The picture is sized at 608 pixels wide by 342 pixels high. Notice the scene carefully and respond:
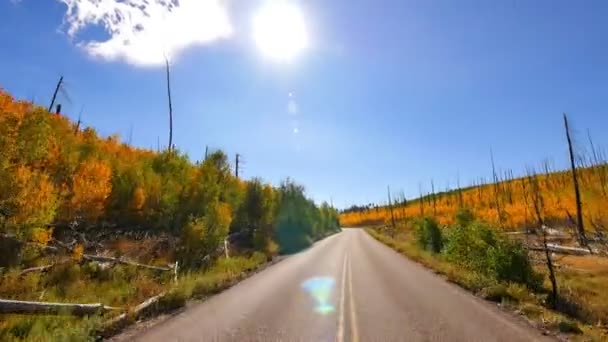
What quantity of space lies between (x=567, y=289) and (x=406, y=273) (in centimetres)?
682

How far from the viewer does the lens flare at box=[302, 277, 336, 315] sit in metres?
11.5

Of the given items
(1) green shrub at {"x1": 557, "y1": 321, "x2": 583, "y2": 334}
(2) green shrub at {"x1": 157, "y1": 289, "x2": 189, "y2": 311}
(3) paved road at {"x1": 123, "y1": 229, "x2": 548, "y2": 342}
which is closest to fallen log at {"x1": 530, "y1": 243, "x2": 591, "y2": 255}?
(3) paved road at {"x1": 123, "y1": 229, "x2": 548, "y2": 342}

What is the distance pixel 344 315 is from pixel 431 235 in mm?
25965

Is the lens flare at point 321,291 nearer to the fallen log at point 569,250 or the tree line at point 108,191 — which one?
the tree line at point 108,191

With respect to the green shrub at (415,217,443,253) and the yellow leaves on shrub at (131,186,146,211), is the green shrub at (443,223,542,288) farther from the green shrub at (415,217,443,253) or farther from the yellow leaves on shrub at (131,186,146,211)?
the yellow leaves on shrub at (131,186,146,211)

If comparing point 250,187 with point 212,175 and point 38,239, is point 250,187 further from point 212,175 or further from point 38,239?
point 38,239

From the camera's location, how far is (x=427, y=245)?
116ft

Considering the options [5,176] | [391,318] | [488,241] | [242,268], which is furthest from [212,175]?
[391,318]

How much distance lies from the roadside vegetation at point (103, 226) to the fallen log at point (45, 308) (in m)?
0.17

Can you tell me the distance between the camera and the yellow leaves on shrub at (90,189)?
22656mm

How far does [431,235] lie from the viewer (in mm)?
34469

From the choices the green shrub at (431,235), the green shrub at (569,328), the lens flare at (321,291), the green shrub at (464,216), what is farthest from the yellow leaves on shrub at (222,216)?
the green shrub at (569,328)

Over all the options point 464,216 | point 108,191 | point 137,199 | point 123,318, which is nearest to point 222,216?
point 108,191

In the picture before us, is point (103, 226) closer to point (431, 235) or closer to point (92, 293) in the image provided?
point (92, 293)
